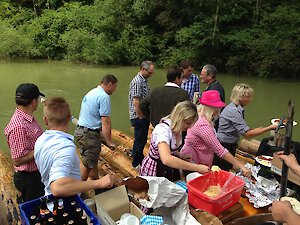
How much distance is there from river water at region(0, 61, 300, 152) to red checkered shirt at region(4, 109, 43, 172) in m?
5.77

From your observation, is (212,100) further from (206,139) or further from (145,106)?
(145,106)

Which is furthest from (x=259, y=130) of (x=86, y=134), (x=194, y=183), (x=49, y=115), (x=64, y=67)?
(x=64, y=67)

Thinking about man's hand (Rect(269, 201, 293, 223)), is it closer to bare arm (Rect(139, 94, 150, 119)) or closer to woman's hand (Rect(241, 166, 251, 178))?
woman's hand (Rect(241, 166, 251, 178))

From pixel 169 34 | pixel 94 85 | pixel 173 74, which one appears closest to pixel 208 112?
pixel 173 74

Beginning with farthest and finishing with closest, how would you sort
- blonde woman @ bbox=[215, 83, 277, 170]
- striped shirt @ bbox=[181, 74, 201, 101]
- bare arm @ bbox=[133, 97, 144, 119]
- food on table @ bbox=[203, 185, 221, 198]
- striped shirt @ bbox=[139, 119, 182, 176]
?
striped shirt @ bbox=[181, 74, 201, 101]
bare arm @ bbox=[133, 97, 144, 119]
blonde woman @ bbox=[215, 83, 277, 170]
striped shirt @ bbox=[139, 119, 182, 176]
food on table @ bbox=[203, 185, 221, 198]

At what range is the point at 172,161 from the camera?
313cm

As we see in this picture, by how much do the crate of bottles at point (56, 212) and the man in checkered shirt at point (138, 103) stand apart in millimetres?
3140

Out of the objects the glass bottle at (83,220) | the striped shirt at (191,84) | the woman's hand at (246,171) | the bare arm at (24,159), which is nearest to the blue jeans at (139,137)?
the striped shirt at (191,84)

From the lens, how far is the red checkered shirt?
10.9 ft

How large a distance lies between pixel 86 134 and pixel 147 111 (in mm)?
1041

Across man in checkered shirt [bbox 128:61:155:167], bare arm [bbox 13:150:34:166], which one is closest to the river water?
man in checkered shirt [bbox 128:61:155:167]

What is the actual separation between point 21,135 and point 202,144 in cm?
192

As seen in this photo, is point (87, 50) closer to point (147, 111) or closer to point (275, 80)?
point (275, 80)

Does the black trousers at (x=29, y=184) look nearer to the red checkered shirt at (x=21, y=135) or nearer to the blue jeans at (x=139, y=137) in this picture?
the red checkered shirt at (x=21, y=135)
